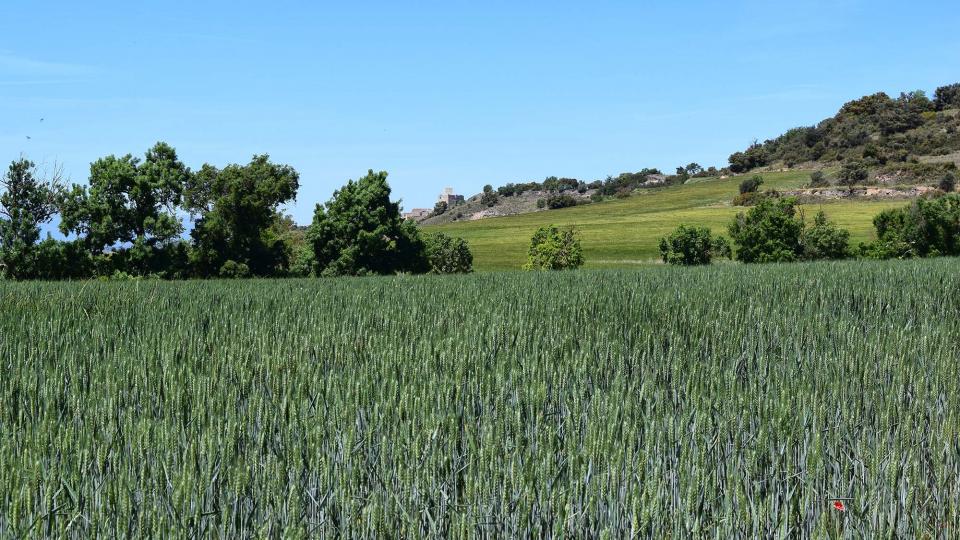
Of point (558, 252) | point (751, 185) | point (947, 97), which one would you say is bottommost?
point (558, 252)

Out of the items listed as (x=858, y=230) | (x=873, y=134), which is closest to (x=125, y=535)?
(x=858, y=230)

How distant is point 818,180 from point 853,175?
351 cm

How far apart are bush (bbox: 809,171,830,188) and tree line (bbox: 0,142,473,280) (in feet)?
172

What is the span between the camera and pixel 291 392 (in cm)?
559

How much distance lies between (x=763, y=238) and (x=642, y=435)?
46.5 meters

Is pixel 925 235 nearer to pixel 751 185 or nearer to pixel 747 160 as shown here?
pixel 751 185

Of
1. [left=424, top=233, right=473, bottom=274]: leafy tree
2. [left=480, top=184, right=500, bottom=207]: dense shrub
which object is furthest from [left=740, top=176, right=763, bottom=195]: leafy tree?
[left=424, top=233, right=473, bottom=274]: leafy tree

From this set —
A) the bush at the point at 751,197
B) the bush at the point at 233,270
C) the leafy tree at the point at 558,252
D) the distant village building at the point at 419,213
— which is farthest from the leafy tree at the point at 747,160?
the bush at the point at 233,270

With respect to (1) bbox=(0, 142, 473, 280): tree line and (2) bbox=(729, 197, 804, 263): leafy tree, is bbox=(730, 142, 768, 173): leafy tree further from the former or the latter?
(1) bbox=(0, 142, 473, 280): tree line

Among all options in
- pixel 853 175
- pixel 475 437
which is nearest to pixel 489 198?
pixel 853 175

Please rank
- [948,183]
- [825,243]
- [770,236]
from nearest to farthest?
1. [825,243]
2. [770,236]
3. [948,183]

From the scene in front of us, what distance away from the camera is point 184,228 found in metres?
36.8

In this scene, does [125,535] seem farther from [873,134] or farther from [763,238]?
[873,134]

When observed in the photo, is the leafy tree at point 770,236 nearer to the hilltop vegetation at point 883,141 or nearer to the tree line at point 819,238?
the tree line at point 819,238
